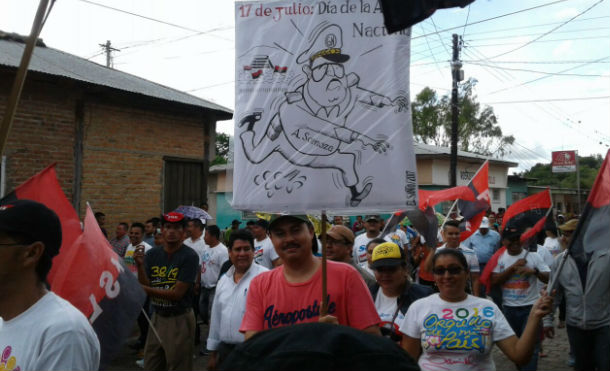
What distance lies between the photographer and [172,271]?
5.17 meters

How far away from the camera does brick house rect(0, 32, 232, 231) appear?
10094 mm

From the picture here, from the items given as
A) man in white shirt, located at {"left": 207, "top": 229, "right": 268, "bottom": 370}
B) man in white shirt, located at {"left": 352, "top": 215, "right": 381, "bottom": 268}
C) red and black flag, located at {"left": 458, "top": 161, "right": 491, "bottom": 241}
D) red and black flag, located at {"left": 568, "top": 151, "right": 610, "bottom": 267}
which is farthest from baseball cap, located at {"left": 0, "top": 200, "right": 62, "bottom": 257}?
red and black flag, located at {"left": 458, "top": 161, "right": 491, "bottom": 241}

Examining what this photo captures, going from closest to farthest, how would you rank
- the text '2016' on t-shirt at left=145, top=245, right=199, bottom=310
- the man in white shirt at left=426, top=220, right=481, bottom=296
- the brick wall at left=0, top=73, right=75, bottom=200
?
the text '2016' on t-shirt at left=145, top=245, right=199, bottom=310 → the man in white shirt at left=426, top=220, right=481, bottom=296 → the brick wall at left=0, top=73, right=75, bottom=200

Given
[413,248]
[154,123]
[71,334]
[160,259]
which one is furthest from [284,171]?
[154,123]

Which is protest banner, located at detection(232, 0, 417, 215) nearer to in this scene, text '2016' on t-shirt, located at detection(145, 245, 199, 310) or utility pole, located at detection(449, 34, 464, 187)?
text '2016' on t-shirt, located at detection(145, 245, 199, 310)

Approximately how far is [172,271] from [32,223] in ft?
10.3

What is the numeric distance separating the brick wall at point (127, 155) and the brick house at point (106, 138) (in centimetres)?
2

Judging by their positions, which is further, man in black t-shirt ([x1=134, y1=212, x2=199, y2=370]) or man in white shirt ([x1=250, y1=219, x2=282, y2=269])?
man in white shirt ([x1=250, y1=219, x2=282, y2=269])

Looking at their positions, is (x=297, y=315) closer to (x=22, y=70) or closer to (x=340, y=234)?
(x=22, y=70)

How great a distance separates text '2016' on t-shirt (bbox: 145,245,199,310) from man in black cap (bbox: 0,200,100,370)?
2.99 metres

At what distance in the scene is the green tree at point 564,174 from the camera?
157 feet

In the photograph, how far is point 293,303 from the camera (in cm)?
286

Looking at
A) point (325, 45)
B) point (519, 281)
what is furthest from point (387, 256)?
point (519, 281)

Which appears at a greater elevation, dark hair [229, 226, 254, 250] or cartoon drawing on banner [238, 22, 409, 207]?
cartoon drawing on banner [238, 22, 409, 207]
